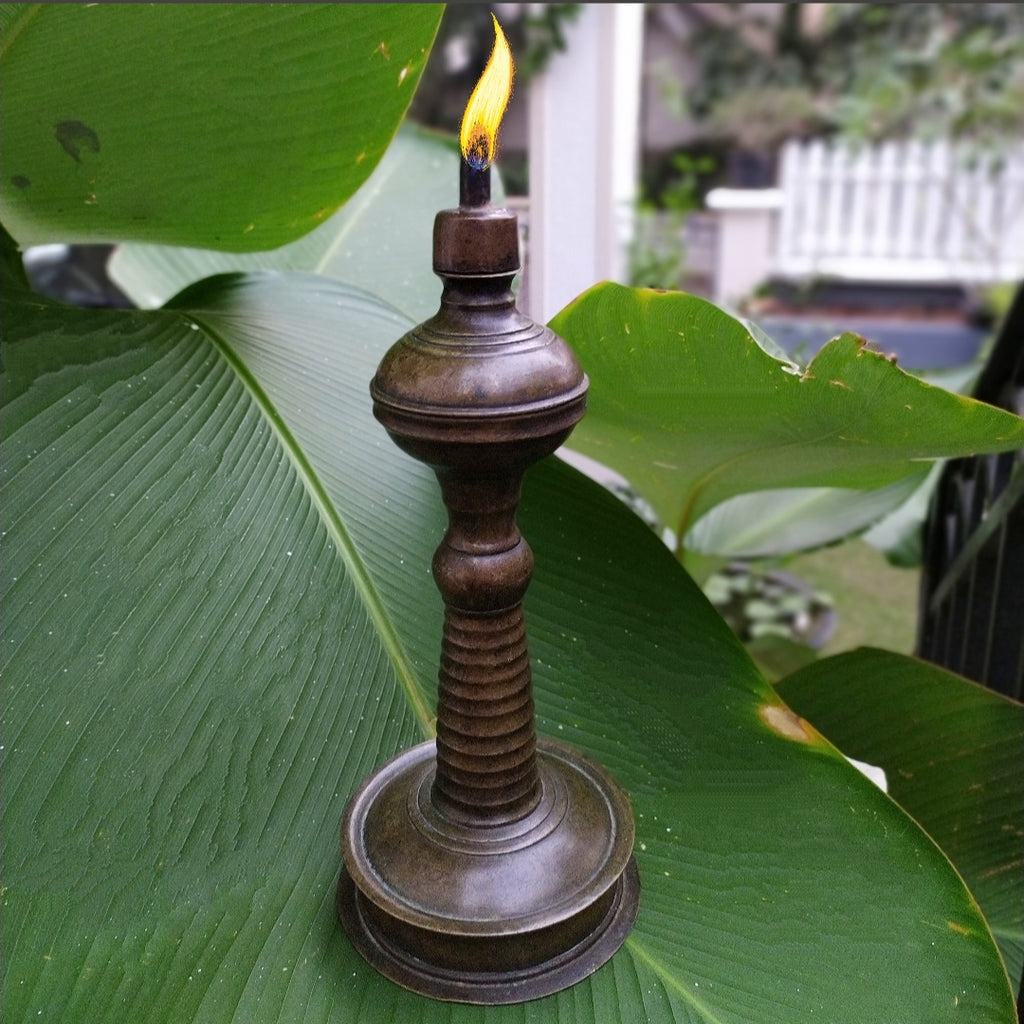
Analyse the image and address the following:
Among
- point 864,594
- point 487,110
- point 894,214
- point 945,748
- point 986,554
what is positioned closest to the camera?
point 487,110

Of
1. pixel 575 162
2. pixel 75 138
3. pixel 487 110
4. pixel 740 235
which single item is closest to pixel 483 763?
pixel 487 110

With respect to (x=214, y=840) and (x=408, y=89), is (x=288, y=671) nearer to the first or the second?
(x=214, y=840)

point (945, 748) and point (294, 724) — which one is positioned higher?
point (294, 724)

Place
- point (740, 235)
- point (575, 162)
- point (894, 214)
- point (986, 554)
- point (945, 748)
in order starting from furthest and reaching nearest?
point (894, 214), point (740, 235), point (575, 162), point (986, 554), point (945, 748)

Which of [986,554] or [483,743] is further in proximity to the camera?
[986,554]

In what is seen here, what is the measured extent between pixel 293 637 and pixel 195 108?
0.91 ft

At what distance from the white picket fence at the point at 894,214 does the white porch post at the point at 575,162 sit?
12.5 ft

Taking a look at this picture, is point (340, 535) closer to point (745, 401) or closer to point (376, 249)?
point (745, 401)

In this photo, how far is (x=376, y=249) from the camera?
0.89 m

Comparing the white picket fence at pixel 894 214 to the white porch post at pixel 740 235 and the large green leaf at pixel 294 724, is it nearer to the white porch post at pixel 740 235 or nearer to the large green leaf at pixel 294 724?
the white porch post at pixel 740 235

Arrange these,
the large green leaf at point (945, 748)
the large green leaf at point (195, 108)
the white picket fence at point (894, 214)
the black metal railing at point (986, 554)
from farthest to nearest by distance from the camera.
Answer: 1. the white picket fence at point (894, 214)
2. the black metal railing at point (986, 554)
3. the large green leaf at point (945, 748)
4. the large green leaf at point (195, 108)

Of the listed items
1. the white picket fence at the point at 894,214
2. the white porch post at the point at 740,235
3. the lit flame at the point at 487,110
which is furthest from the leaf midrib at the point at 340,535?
the white picket fence at the point at 894,214

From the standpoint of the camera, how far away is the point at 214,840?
0.46 metres

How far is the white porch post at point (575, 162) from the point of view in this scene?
1.04 m
